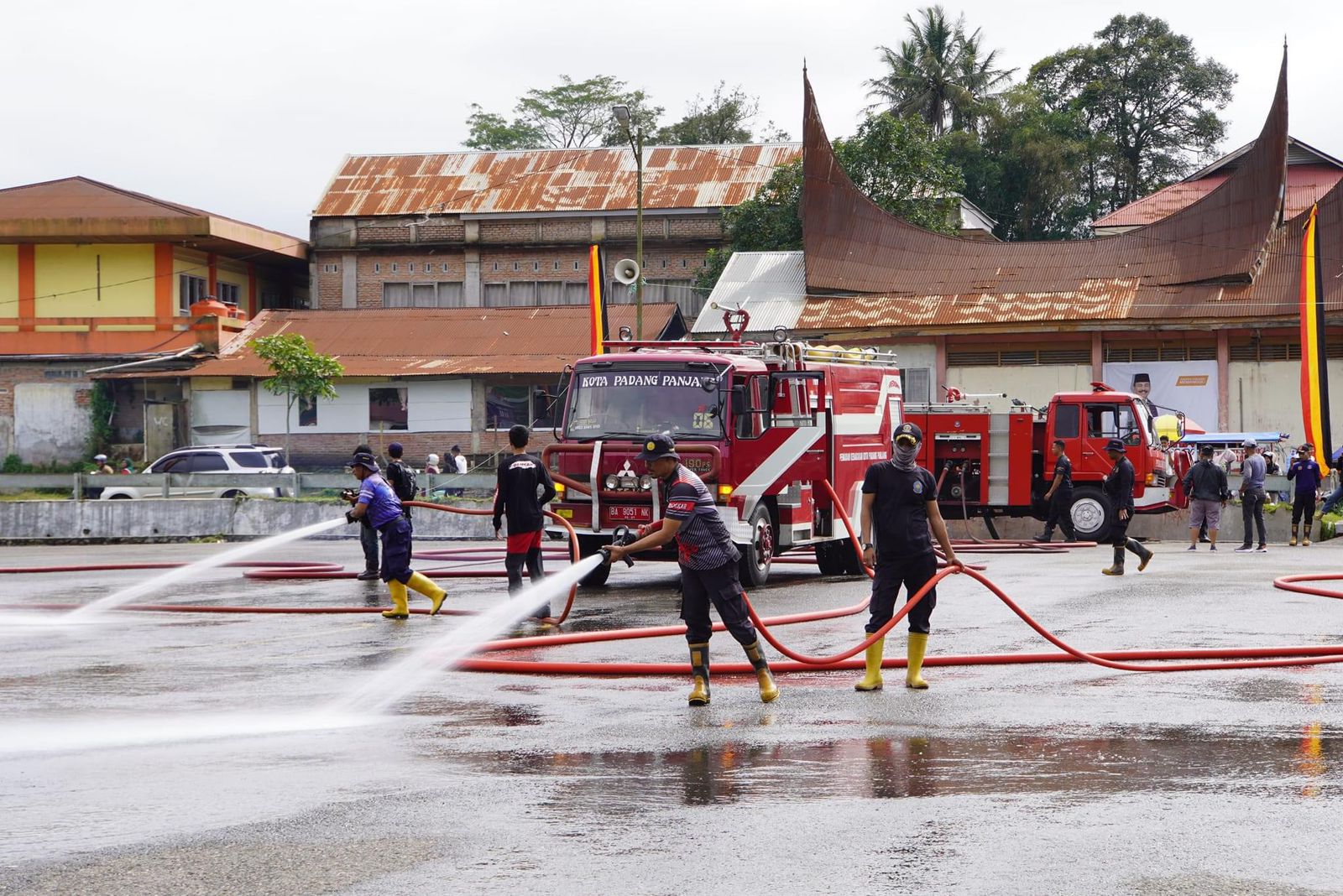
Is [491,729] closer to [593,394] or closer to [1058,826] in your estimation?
[1058,826]

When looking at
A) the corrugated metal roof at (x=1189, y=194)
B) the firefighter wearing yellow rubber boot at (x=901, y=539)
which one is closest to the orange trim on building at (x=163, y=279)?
the corrugated metal roof at (x=1189, y=194)

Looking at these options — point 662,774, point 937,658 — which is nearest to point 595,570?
point 937,658

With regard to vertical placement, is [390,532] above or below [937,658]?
above

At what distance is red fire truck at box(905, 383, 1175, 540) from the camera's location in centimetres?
2833

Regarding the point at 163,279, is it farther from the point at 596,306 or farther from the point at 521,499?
the point at 521,499

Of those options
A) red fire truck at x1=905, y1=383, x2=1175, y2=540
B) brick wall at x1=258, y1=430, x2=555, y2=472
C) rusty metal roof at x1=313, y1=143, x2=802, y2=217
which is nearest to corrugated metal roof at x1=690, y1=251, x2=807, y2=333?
rusty metal roof at x1=313, y1=143, x2=802, y2=217

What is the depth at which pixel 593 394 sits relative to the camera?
18.3 meters

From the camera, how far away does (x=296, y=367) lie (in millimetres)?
42062

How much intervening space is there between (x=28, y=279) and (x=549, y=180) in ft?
55.9

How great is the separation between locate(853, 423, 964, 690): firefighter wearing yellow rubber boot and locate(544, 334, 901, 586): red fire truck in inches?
249

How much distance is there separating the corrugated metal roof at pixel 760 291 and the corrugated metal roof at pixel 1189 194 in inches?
675

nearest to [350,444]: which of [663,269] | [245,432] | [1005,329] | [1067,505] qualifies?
[245,432]

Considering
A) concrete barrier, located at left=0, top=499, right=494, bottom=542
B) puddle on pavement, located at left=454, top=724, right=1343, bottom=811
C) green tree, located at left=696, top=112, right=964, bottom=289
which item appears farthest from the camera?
green tree, located at left=696, top=112, right=964, bottom=289

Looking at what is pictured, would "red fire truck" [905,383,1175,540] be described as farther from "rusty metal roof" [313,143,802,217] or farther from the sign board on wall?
"rusty metal roof" [313,143,802,217]
